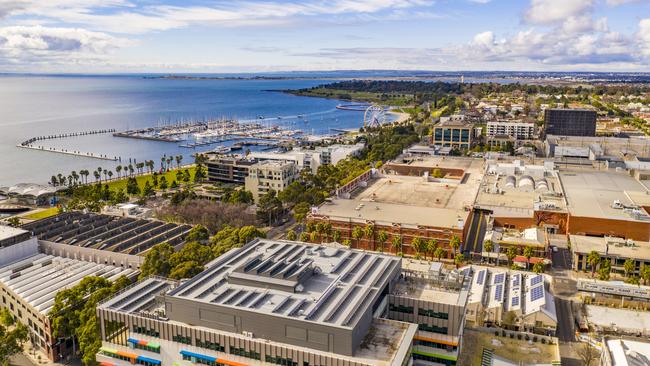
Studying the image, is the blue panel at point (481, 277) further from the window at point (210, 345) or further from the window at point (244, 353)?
the window at point (210, 345)

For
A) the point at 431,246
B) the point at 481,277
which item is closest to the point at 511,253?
the point at 481,277

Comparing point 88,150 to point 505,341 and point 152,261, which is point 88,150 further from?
point 505,341

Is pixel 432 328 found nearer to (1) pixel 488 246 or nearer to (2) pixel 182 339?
(2) pixel 182 339

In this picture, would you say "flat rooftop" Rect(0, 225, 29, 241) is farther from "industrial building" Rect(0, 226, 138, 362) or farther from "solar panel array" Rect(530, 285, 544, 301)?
Answer: "solar panel array" Rect(530, 285, 544, 301)

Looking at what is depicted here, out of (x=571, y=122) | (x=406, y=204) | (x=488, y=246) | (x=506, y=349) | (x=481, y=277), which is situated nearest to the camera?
(x=506, y=349)

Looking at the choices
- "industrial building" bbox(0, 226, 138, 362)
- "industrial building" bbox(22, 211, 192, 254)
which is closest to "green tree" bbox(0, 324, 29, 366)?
"industrial building" bbox(0, 226, 138, 362)

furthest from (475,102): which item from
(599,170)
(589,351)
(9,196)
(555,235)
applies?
(589,351)
